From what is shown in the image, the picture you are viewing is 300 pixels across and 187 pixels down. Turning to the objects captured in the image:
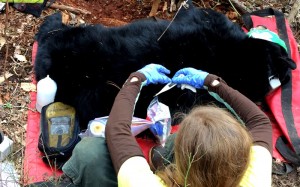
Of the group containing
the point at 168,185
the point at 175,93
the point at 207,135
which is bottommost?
the point at 175,93

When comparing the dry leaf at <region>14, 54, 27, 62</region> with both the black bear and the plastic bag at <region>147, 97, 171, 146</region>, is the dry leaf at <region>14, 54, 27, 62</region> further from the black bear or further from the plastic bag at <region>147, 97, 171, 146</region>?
the plastic bag at <region>147, 97, 171, 146</region>

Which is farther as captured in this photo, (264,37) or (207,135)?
(264,37)

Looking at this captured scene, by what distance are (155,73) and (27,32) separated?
4.03 ft

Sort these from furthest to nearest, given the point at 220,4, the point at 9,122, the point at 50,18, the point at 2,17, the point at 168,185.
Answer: the point at 220,4 → the point at 2,17 → the point at 50,18 → the point at 9,122 → the point at 168,185

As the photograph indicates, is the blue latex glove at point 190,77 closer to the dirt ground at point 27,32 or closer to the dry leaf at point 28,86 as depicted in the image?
the dirt ground at point 27,32

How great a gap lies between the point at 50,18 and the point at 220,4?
1517mm

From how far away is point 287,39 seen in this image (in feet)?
11.5

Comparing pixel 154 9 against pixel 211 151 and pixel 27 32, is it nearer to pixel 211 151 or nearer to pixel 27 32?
pixel 27 32

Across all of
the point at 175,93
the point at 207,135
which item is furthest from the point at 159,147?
the point at 207,135

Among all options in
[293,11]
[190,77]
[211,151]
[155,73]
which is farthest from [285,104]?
[211,151]

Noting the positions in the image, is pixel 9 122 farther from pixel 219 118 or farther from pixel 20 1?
pixel 219 118

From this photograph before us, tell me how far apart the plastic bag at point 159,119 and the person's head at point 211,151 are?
39.2 inches

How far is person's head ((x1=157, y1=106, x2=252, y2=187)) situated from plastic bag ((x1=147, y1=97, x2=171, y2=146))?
1.00m

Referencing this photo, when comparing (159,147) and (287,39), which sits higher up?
(287,39)
